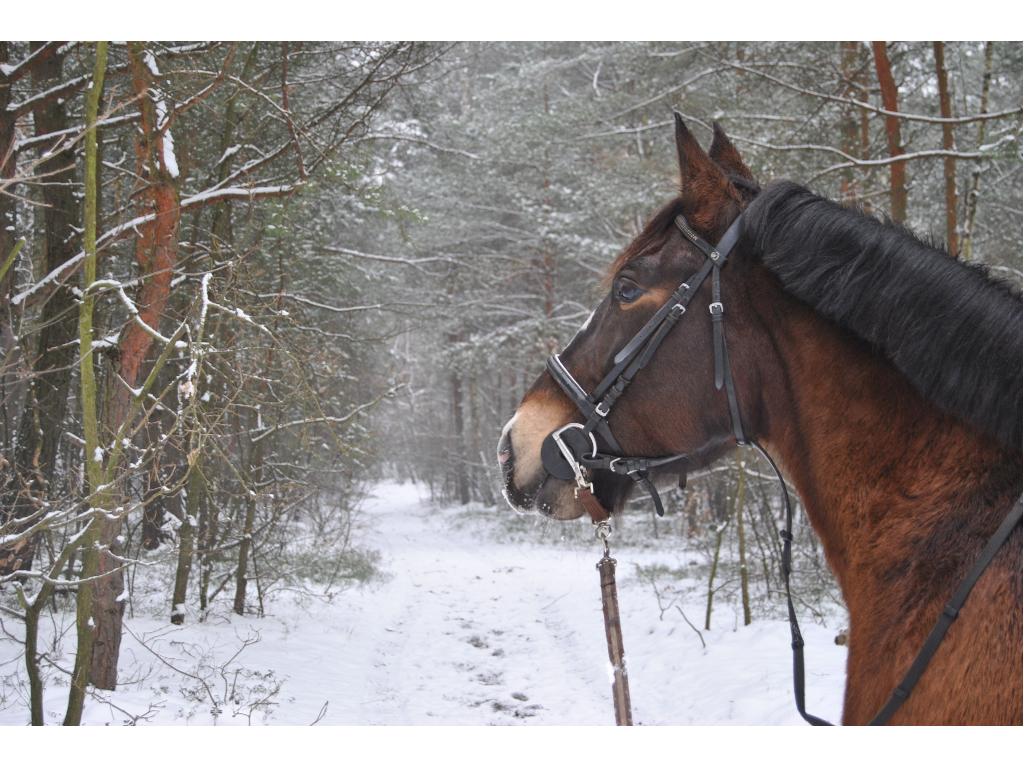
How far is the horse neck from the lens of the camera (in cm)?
160

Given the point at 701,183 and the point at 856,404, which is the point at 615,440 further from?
the point at 701,183

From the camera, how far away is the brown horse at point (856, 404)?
1525mm

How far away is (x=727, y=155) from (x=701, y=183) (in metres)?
0.27

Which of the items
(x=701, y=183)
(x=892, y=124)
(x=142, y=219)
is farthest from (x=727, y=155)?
(x=892, y=124)

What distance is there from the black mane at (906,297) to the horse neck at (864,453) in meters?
0.06

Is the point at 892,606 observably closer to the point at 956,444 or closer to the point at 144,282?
the point at 956,444

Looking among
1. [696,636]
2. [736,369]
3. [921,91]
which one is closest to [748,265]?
[736,369]

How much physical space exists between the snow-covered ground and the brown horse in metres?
3.46

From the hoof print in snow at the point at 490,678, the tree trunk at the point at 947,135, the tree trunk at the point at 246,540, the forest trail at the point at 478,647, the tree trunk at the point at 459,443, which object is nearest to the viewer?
the tree trunk at the point at 947,135

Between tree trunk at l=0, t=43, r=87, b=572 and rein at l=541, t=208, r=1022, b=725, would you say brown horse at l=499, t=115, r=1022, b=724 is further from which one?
tree trunk at l=0, t=43, r=87, b=572

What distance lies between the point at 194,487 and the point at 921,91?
8.40 meters

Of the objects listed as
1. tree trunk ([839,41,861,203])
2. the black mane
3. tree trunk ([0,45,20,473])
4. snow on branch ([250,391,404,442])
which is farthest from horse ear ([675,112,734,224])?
tree trunk ([839,41,861,203])

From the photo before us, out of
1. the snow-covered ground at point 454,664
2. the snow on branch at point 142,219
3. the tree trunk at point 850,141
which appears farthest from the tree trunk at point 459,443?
the snow on branch at point 142,219

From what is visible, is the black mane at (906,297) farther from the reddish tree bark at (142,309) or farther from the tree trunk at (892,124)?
the tree trunk at (892,124)
